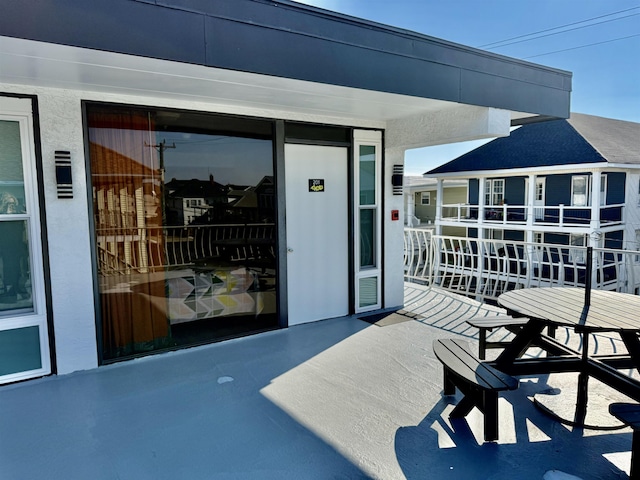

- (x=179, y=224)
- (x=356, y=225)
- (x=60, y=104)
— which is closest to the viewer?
(x=60, y=104)

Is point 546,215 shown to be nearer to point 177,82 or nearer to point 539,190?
point 539,190

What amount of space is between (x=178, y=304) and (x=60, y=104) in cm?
207

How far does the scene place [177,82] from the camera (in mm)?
3168

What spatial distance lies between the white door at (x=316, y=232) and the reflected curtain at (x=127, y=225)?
1.44 m

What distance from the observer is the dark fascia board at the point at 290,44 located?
2.19m

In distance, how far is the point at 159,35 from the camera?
2.38m

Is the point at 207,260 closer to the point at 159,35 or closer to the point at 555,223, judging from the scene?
the point at 159,35

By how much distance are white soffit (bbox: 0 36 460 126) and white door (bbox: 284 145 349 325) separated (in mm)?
663

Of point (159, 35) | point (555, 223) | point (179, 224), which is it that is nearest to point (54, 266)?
point (179, 224)

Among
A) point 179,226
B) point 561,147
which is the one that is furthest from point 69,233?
point 561,147

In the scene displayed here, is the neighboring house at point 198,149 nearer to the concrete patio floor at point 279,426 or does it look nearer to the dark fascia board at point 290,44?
the dark fascia board at point 290,44

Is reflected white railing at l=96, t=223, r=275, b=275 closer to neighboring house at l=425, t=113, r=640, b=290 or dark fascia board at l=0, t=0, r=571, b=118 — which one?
dark fascia board at l=0, t=0, r=571, b=118

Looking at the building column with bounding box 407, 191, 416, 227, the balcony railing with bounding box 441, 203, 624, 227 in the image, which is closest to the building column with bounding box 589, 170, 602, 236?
the balcony railing with bounding box 441, 203, 624, 227

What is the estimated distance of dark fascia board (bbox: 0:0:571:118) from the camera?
7.18 ft
